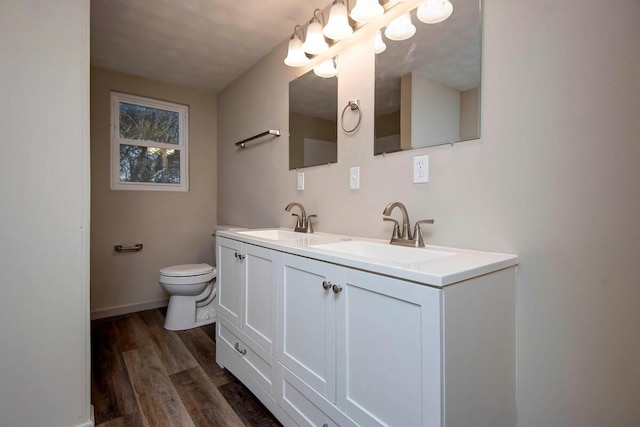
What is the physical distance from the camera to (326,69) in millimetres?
1835

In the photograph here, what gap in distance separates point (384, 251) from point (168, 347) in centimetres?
171

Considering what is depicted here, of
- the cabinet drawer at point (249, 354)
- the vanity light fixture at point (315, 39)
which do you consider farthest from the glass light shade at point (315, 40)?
the cabinet drawer at point (249, 354)

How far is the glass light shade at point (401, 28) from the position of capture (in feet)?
4.50

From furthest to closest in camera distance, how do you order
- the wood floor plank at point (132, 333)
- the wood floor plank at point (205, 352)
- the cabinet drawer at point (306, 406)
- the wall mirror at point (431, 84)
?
1. the wood floor plank at point (132, 333)
2. the wood floor plank at point (205, 352)
3. the wall mirror at point (431, 84)
4. the cabinet drawer at point (306, 406)

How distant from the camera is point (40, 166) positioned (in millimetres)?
1265

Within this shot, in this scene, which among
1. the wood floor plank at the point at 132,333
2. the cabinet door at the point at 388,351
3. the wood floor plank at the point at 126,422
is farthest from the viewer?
the wood floor plank at the point at 132,333

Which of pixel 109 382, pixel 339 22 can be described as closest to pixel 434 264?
pixel 339 22

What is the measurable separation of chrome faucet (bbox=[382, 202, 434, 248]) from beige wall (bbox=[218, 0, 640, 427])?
0.06m

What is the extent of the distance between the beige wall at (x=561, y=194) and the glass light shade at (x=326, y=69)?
0.78 metres

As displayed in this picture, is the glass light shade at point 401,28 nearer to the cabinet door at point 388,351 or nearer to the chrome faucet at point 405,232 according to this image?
the chrome faucet at point 405,232

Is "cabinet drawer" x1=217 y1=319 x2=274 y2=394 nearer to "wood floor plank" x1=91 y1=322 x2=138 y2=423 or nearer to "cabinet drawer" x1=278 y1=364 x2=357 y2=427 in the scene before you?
"cabinet drawer" x1=278 y1=364 x2=357 y2=427

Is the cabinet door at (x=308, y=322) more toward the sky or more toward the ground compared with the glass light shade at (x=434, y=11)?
more toward the ground

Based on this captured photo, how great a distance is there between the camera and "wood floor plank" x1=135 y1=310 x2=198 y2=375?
1909mm

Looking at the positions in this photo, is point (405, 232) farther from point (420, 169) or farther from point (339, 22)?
point (339, 22)
